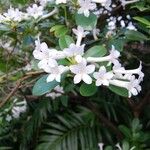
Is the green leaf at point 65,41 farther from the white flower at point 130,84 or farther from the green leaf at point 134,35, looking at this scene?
the green leaf at point 134,35

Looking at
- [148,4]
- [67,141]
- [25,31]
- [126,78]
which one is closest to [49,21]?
[25,31]

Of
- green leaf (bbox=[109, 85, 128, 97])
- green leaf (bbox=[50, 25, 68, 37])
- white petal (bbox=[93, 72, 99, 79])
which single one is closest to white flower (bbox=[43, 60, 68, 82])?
white petal (bbox=[93, 72, 99, 79])

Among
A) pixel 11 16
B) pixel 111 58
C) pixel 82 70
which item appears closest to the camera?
pixel 82 70

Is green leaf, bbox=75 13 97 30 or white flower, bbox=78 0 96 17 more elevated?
white flower, bbox=78 0 96 17

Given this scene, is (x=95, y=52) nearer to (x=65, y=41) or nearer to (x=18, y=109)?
(x=65, y=41)

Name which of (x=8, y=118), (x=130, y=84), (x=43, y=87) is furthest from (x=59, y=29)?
(x=8, y=118)

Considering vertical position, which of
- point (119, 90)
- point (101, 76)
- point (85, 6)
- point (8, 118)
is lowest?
point (8, 118)

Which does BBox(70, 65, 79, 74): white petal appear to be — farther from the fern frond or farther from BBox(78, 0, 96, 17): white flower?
→ the fern frond

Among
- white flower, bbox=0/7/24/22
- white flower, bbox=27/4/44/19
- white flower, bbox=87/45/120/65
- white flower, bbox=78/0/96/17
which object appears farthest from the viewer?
white flower, bbox=27/4/44/19
